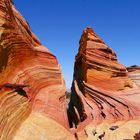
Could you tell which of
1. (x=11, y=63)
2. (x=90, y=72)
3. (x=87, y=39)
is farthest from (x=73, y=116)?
(x=11, y=63)

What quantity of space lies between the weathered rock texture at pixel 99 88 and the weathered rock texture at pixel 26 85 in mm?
2416

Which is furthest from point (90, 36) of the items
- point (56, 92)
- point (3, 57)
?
point (3, 57)

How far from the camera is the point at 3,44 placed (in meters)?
16.0

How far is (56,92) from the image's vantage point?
21.2 metres

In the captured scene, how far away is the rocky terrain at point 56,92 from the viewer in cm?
1580

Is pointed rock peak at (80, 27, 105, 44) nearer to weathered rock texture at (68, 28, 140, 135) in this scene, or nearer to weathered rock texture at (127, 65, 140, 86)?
weathered rock texture at (68, 28, 140, 135)

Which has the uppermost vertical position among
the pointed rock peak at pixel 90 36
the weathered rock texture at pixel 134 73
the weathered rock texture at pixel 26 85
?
the pointed rock peak at pixel 90 36

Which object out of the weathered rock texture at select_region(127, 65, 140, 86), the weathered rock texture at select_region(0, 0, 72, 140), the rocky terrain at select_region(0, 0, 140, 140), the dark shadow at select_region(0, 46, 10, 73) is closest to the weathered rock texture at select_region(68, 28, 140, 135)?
the rocky terrain at select_region(0, 0, 140, 140)

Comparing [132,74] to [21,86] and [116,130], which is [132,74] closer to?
[116,130]

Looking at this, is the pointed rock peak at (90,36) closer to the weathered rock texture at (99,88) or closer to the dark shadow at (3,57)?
the weathered rock texture at (99,88)

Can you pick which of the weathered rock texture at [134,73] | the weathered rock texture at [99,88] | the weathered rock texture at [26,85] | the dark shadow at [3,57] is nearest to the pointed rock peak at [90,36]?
the weathered rock texture at [99,88]

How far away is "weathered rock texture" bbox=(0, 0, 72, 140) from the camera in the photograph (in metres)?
15.2

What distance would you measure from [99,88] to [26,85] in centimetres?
890

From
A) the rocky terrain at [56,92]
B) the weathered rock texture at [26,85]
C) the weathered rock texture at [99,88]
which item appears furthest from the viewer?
the weathered rock texture at [99,88]
